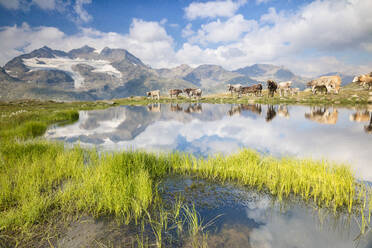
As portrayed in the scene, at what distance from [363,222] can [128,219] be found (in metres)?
6.16

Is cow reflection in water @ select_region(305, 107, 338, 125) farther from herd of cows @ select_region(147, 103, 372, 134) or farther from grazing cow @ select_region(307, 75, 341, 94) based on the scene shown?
grazing cow @ select_region(307, 75, 341, 94)

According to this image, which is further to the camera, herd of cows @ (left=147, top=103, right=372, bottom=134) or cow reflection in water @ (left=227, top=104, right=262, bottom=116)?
cow reflection in water @ (left=227, top=104, right=262, bottom=116)

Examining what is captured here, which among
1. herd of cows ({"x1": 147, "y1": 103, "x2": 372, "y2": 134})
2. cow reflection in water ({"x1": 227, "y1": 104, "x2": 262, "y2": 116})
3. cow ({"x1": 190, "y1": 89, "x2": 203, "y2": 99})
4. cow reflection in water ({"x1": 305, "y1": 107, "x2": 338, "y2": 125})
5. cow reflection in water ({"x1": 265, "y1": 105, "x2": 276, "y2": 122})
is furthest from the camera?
cow ({"x1": 190, "y1": 89, "x2": 203, "y2": 99})

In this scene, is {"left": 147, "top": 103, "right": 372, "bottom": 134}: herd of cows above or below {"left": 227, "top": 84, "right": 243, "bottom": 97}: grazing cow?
below

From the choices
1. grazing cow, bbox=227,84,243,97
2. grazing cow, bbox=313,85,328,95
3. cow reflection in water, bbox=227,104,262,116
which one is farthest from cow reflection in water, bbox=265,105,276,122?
grazing cow, bbox=227,84,243,97

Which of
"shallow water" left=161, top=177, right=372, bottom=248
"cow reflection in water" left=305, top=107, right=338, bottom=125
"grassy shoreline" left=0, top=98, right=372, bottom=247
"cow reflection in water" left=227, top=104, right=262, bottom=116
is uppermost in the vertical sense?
"cow reflection in water" left=227, top=104, right=262, bottom=116

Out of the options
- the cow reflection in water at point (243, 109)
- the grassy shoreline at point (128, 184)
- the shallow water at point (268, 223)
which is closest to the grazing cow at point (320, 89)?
the cow reflection in water at point (243, 109)

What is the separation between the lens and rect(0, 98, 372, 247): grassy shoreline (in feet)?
17.7

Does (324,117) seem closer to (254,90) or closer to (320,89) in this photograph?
(320,89)

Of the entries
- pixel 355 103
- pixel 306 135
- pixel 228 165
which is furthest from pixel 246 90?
pixel 228 165

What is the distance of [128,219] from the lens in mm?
5164

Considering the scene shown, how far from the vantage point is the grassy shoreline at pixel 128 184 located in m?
5.39

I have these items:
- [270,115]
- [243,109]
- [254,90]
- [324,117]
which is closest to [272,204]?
[270,115]

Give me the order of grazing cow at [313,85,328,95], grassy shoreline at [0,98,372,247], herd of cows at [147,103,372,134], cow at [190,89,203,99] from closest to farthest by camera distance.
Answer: grassy shoreline at [0,98,372,247] < herd of cows at [147,103,372,134] < grazing cow at [313,85,328,95] < cow at [190,89,203,99]
